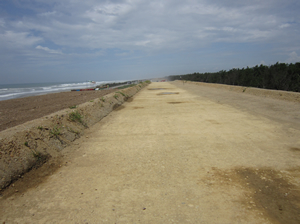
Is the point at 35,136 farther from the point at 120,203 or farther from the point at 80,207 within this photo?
the point at 120,203

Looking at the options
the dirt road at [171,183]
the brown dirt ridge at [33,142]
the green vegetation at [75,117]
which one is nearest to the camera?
the dirt road at [171,183]

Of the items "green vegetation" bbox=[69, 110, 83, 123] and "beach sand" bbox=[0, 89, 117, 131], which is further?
"beach sand" bbox=[0, 89, 117, 131]

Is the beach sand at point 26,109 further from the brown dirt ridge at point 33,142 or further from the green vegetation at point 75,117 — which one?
the brown dirt ridge at point 33,142

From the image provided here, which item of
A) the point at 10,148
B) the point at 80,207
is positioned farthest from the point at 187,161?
the point at 10,148

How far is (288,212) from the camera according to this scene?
255 centimetres

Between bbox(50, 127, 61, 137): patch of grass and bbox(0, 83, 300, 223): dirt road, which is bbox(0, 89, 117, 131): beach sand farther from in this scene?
bbox(0, 83, 300, 223): dirt road

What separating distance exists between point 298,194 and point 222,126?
3.89 metres

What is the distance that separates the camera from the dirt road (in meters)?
2.59

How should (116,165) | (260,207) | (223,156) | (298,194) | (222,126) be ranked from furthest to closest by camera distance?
(222,126), (223,156), (116,165), (298,194), (260,207)

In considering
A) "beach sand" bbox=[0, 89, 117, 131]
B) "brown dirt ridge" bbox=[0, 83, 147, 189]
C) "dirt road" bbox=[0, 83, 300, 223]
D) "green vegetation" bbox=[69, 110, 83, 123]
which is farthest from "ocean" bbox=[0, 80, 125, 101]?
"dirt road" bbox=[0, 83, 300, 223]

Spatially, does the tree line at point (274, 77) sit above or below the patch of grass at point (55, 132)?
above

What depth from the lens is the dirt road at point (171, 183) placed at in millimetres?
2594

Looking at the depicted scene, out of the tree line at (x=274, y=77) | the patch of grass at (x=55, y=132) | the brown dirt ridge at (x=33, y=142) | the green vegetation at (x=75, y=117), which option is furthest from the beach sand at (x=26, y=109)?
the tree line at (x=274, y=77)

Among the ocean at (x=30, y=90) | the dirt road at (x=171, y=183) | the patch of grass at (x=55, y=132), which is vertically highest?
the ocean at (x=30, y=90)
